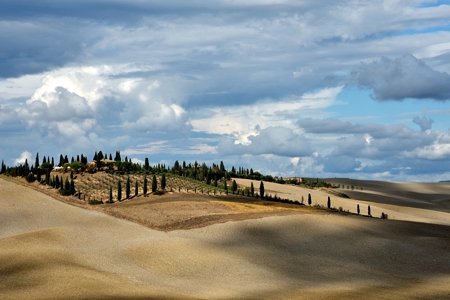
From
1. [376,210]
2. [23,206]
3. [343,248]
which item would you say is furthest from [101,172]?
[343,248]

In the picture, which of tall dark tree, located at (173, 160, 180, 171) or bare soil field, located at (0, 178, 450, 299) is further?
tall dark tree, located at (173, 160, 180, 171)

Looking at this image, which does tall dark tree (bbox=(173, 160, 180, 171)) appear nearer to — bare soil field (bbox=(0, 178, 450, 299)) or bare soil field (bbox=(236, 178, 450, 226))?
bare soil field (bbox=(236, 178, 450, 226))

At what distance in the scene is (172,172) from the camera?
355 ft

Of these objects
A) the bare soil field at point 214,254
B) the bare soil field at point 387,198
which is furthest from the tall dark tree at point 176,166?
the bare soil field at point 214,254

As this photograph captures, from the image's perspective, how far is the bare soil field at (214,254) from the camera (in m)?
33.6

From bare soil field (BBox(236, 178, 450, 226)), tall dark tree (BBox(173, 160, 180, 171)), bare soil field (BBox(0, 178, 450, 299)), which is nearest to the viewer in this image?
bare soil field (BBox(0, 178, 450, 299))

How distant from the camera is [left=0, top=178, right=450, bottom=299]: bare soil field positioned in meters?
33.6

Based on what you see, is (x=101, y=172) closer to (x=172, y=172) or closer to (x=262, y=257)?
(x=172, y=172)

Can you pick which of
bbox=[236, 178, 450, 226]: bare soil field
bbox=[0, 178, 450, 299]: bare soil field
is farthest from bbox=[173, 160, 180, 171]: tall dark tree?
bbox=[0, 178, 450, 299]: bare soil field

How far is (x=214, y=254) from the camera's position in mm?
43250

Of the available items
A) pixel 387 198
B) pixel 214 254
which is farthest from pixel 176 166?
pixel 214 254

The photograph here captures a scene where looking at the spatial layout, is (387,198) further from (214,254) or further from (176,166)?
(214,254)

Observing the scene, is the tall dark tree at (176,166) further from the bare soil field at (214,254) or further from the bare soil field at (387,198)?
the bare soil field at (214,254)

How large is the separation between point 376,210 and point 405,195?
55.0 metres
